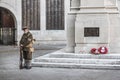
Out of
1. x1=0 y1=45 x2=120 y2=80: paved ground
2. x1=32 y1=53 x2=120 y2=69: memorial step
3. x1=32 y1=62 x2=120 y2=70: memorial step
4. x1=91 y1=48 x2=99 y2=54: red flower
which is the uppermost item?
x1=91 y1=48 x2=99 y2=54: red flower

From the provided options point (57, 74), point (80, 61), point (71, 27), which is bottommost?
point (57, 74)

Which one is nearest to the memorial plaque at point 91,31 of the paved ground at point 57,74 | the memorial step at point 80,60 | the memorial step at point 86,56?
the memorial step at point 86,56

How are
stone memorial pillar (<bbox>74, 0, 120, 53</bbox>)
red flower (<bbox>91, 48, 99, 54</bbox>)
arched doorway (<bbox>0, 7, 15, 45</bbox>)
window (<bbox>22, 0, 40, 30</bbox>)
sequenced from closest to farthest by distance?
red flower (<bbox>91, 48, 99, 54</bbox>)
stone memorial pillar (<bbox>74, 0, 120, 53</bbox>)
window (<bbox>22, 0, 40, 30</bbox>)
arched doorway (<bbox>0, 7, 15, 45</bbox>)

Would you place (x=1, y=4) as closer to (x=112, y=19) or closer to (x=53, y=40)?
(x=53, y=40)

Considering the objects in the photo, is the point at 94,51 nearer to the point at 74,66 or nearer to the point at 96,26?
the point at 96,26

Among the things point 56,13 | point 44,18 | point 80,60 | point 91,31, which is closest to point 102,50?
point 91,31

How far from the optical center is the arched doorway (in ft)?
140

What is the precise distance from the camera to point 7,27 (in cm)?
4312

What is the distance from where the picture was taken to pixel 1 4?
41.8m

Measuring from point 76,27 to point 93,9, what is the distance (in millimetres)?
1245

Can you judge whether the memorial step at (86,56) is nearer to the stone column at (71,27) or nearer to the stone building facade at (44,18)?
the stone column at (71,27)

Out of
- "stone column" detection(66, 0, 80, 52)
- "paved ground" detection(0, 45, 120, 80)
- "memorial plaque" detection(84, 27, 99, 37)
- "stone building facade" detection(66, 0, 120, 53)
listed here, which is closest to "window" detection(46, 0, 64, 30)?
A: "stone column" detection(66, 0, 80, 52)

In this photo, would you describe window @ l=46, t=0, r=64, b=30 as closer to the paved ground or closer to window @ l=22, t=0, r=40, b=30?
window @ l=22, t=0, r=40, b=30

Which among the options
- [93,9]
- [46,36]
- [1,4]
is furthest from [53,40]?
[93,9]
